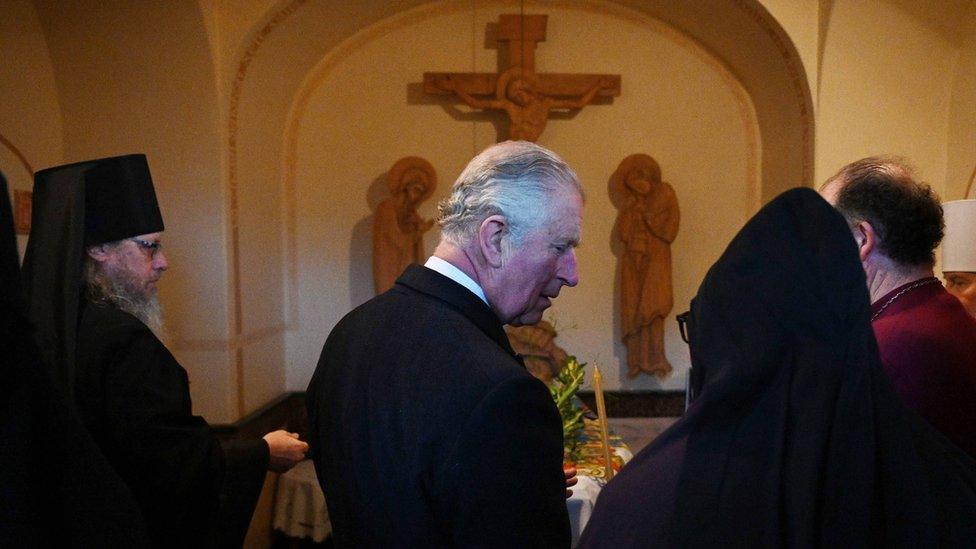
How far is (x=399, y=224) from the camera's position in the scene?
5066mm

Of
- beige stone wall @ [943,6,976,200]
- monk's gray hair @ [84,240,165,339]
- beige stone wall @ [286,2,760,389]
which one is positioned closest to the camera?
monk's gray hair @ [84,240,165,339]

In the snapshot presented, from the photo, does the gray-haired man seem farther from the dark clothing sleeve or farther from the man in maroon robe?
the man in maroon robe

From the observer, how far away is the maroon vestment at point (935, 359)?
1452 mm

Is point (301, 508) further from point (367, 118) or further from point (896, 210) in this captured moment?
point (896, 210)

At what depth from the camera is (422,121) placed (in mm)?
5355

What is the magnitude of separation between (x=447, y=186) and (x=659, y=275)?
170 centimetres

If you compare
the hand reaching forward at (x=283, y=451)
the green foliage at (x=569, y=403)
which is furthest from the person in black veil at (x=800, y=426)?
the green foliage at (x=569, y=403)

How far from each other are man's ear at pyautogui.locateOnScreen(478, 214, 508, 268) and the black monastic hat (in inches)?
43.9

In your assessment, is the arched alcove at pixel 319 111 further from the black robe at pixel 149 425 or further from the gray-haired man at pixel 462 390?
the gray-haired man at pixel 462 390

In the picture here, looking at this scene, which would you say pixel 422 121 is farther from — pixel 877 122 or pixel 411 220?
pixel 877 122

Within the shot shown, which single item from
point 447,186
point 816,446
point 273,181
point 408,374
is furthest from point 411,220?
point 816,446

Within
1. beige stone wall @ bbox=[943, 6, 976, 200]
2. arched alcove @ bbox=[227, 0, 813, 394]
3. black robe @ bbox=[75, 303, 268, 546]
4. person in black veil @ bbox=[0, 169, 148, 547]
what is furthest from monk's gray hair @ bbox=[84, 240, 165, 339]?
beige stone wall @ bbox=[943, 6, 976, 200]

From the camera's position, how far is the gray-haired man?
3.53 ft

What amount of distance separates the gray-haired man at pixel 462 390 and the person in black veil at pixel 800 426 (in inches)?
10.4
